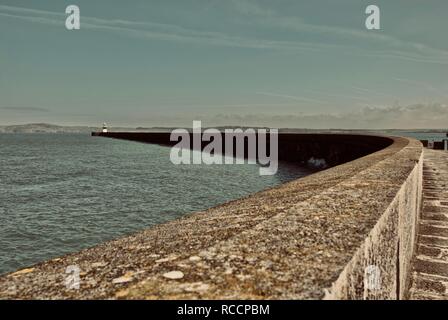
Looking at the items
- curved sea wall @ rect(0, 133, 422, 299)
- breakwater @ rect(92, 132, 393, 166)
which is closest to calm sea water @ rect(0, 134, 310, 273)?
curved sea wall @ rect(0, 133, 422, 299)

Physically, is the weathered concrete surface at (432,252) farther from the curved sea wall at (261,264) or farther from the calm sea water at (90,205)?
the calm sea water at (90,205)

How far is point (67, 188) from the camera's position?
19.6 meters

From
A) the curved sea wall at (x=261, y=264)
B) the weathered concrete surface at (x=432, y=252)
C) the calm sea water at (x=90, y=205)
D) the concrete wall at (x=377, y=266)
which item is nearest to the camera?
the curved sea wall at (x=261, y=264)

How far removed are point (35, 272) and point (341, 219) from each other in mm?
2143

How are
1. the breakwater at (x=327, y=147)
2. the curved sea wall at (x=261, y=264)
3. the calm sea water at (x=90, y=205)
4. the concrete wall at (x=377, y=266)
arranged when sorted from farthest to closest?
the breakwater at (x=327, y=147), the calm sea water at (x=90, y=205), the concrete wall at (x=377, y=266), the curved sea wall at (x=261, y=264)

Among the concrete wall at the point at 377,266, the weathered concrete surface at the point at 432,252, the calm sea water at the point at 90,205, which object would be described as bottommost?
the calm sea water at the point at 90,205

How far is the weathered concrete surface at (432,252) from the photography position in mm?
3861

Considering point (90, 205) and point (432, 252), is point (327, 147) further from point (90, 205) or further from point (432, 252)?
point (432, 252)

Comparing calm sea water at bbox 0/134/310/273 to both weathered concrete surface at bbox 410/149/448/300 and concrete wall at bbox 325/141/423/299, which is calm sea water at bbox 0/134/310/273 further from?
concrete wall at bbox 325/141/423/299

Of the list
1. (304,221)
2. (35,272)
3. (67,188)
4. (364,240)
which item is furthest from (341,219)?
(67,188)

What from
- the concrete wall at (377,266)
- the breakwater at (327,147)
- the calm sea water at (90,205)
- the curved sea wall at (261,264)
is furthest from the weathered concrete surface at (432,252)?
the breakwater at (327,147)

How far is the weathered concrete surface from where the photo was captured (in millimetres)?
3861

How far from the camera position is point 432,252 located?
496 centimetres

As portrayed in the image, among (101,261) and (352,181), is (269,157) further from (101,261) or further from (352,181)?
(101,261)
